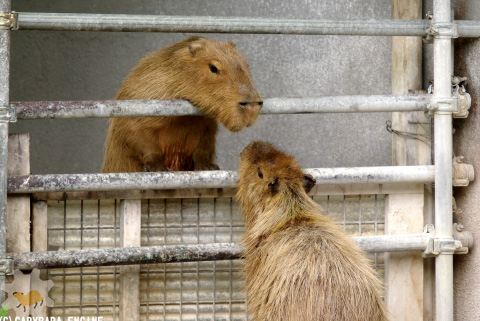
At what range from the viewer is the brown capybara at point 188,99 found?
164 inches

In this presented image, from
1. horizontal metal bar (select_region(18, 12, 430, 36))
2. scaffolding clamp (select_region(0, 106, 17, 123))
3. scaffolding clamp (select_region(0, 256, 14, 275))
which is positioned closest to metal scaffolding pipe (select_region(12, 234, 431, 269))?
scaffolding clamp (select_region(0, 256, 14, 275))

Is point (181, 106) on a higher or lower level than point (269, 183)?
higher

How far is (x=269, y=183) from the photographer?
149 inches

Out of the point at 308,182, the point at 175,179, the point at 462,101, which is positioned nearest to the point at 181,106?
the point at 175,179

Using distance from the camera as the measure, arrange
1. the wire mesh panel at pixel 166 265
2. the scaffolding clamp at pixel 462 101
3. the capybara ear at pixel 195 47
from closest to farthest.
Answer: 1. the wire mesh panel at pixel 166 265
2. the scaffolding clamp at pixel 462 101
3. the capybara ear at pixel 195 47

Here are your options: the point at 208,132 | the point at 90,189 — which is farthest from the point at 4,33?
the point at 208,132

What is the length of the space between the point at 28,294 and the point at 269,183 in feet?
4.63

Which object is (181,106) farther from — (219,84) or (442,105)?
(442,105)

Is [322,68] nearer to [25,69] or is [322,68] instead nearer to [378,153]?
[378,153]

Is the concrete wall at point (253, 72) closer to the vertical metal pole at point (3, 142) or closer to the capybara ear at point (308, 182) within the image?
the capybara ear at point (308, 182)

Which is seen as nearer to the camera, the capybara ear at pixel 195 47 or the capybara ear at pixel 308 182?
the capybara ear at pixel 308 182

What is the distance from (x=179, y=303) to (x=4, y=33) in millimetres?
1765

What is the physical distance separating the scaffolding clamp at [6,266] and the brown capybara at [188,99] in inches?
42.8

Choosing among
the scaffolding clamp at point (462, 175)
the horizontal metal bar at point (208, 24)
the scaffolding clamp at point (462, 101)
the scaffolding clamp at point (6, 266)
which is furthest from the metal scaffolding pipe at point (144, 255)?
the horizontal metal bar at point (208, 24)
